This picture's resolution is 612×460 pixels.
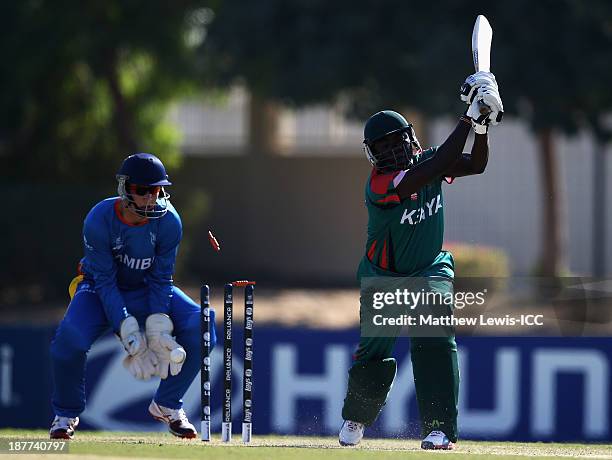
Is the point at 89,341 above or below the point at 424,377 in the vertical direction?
above

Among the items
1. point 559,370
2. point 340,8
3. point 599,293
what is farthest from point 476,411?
point 340,8

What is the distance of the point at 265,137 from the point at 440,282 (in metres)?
18.9

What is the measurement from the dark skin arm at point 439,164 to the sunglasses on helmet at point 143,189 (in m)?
1.54

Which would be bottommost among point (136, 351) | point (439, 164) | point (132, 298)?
point (136, 351)

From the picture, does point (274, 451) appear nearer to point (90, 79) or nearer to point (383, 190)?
point (383, 190)

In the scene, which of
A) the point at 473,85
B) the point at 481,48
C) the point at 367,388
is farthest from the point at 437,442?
the point at 481,48

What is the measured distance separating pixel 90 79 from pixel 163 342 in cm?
1540

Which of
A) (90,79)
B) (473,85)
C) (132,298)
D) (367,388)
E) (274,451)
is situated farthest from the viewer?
(90,79)

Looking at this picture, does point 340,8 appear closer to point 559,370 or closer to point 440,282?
point 559,370

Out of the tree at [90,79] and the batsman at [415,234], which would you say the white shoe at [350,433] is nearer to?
the batsman at [415,234]

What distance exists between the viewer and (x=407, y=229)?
26.7 feet

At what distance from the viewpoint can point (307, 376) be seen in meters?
12.2

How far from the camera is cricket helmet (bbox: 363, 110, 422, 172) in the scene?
26.5ft

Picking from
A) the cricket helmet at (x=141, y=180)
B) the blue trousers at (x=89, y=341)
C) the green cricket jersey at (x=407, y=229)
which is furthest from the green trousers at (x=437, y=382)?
the cricket helmet at (x=141, y=180)
